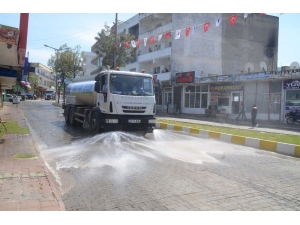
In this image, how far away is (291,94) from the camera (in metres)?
19.6

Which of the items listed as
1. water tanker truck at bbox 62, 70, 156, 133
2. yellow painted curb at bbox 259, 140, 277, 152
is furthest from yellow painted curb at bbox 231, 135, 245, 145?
water tanker truck at bbox 62, 70, 156, 133

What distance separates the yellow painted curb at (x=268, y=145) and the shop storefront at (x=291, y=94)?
37.1ft

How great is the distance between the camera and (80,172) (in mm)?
5629

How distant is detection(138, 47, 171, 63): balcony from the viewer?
3192cm

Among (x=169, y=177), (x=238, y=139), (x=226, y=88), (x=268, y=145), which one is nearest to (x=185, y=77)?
(x=226, y=88)

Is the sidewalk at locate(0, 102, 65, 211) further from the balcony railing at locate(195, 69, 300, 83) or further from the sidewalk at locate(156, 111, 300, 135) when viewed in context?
the balcony railing at locate(195, 69, 300, 83)

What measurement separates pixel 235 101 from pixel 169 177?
20309mm

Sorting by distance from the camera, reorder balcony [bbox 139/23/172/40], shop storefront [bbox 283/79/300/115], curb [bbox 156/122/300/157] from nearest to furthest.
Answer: curb [bbox 156/122/300/157]
shop storefront [bbox 283/79/300/115]
balcony [bbox 139/23/172/40]

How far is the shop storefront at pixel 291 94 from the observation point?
62.9ft

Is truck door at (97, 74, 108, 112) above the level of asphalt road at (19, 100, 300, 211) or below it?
→ above

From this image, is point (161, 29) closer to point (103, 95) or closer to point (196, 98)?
point (196, 98)

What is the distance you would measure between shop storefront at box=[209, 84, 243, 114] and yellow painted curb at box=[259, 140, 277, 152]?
14.2 metres
